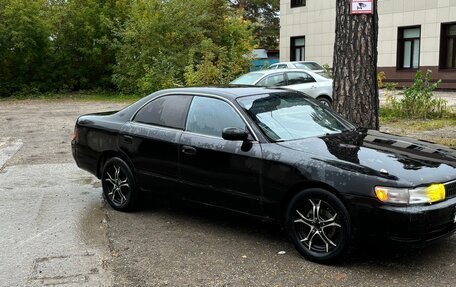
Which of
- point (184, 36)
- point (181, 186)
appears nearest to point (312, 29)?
point (184, 36)

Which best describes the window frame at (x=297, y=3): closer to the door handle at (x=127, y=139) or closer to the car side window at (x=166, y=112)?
the car side window at (x=166, y=112)

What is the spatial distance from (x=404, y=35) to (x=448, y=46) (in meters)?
2.99

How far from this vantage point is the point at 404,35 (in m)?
30.8

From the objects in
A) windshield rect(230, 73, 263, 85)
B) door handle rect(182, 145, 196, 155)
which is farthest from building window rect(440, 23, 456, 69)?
door handle rect(182, 145, 196, 155)

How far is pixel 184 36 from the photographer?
25062 millimetres

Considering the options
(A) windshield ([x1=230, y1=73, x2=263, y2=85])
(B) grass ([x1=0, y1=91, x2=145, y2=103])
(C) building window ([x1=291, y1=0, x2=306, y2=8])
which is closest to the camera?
(A) windshield ([x1=230, y1=73, x2=263, y2=85])

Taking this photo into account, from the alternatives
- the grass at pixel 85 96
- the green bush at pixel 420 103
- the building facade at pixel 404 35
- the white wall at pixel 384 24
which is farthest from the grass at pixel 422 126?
the white wall at pixel 384 24

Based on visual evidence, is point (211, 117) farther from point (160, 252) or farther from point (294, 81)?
point (294, 81)

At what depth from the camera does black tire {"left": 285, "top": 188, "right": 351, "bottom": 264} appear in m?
4.42

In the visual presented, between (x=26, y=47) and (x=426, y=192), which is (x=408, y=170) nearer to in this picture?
(x=426, y=192)

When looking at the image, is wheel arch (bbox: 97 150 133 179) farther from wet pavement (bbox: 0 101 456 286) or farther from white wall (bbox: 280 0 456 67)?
white wall (bbox: 280 0 456 67)

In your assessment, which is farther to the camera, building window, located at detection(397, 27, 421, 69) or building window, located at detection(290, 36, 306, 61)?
building window, located at detection(290, 36, 306, 61)

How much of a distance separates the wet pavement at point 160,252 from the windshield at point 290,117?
1.10 meters

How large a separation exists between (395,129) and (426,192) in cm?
888
